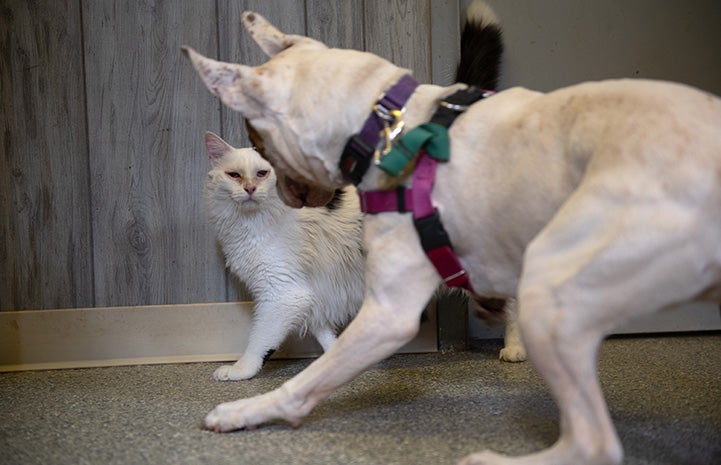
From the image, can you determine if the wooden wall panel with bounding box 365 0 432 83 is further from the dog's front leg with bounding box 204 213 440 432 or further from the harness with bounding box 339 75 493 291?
the dog's front leg with bounding box 204 213 440 432

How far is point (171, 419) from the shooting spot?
1.67 m

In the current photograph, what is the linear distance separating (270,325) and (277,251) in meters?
0.25

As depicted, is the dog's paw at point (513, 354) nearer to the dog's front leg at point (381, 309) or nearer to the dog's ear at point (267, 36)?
the dog's front leg at point (381, 309)

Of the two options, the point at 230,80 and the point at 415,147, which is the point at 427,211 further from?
the point at 230,80

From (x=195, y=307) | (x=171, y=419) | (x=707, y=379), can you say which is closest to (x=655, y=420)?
(x=707, y=379)

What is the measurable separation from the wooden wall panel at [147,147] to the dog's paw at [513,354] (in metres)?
1.07

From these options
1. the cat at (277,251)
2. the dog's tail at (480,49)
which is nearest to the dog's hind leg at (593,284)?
the cat at (277,251)

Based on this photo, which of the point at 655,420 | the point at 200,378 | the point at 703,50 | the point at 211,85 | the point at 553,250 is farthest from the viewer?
the point at 703,50

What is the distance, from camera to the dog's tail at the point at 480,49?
2.39 m

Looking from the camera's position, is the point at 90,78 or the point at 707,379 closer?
the point at 707,379

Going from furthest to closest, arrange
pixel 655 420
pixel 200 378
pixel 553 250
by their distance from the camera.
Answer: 1. pixel 200 378
2. pixel 655 420
3. pixel 553 250

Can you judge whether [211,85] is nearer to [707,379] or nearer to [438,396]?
[438,396]

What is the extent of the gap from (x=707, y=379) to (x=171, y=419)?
57.2 inches

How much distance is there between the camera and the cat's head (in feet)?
7.36
